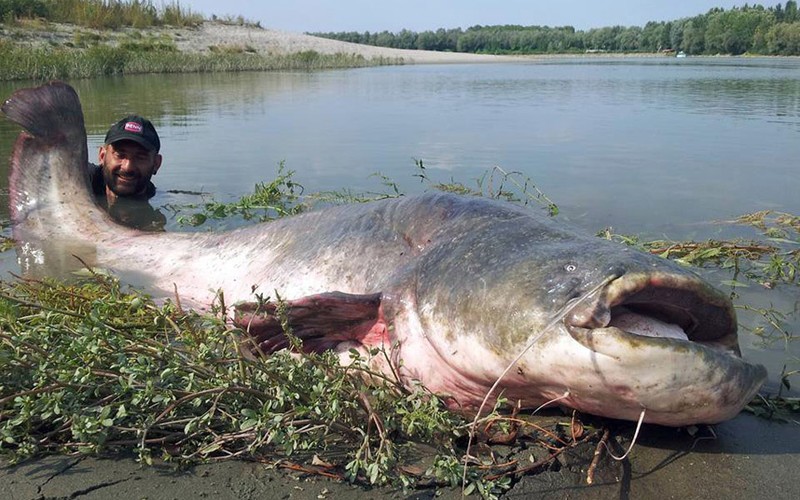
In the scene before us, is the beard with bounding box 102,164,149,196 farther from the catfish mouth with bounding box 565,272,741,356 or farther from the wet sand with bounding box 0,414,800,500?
the catfish mouth with bounding box 565,272,741,356

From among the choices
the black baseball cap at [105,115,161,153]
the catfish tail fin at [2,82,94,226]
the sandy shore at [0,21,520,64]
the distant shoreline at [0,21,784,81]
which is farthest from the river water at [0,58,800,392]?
the sandy shore at [0,21,520,64]

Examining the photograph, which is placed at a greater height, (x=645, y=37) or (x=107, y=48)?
(x=645, y=37)

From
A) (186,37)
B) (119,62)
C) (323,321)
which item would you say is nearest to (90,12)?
(186,37)

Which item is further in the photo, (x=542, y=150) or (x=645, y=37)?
(x=645, y=37)

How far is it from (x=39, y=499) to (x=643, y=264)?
70.9 inches

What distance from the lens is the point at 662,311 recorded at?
2068mm

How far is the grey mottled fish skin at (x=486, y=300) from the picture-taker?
1861mm

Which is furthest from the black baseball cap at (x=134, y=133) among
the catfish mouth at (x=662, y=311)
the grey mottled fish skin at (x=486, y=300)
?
the catfish mouth at (x=662, y=311)

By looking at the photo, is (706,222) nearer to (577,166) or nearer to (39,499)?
(577,166)

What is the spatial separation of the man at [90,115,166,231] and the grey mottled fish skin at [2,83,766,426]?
2212 mm

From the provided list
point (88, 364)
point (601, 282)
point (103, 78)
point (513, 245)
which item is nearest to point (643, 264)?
point (601, 282)

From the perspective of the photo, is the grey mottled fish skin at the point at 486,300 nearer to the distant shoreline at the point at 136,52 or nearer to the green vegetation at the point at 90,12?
the distant shoreline at the point at 136,52

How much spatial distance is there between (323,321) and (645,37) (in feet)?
351

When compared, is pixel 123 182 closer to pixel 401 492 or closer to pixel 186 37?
pixel 401 492
